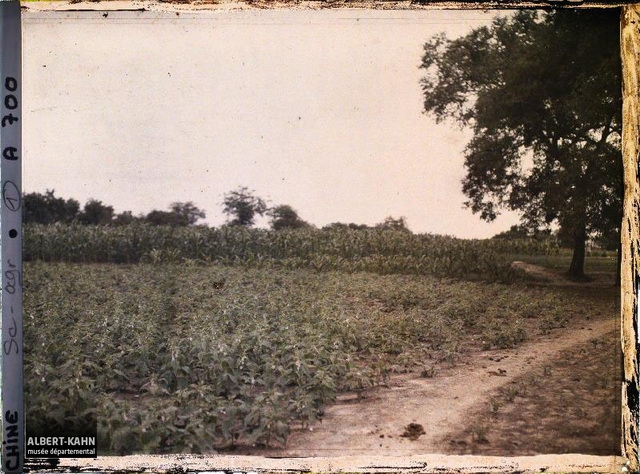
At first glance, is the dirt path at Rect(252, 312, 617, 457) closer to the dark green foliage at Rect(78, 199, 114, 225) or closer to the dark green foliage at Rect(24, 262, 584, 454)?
the dark green foliage at Rect(24, 262, 584, 454)

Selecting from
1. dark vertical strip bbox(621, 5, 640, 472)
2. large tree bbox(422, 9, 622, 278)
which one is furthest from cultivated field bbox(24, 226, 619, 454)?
large tree bbox(422, 9, 622, 278)

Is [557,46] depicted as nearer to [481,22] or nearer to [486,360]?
[481,22]

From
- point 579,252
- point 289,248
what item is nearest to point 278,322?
point 289,248

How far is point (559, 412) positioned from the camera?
335cm

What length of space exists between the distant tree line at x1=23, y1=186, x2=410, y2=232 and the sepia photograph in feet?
0.05

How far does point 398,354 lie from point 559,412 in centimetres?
128

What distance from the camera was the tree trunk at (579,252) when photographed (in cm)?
349

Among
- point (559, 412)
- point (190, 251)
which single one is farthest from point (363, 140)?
point (559, 412)

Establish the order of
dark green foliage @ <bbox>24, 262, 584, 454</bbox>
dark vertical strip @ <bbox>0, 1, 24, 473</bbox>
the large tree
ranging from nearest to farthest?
dark green foliage @ <bbox>24, 262, 584, 454</bbox>
dark vertical strip @ <bbox>0, 1, 24, 473</bbox>
the large tree

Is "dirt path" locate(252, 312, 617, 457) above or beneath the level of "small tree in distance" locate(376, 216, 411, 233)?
beneath

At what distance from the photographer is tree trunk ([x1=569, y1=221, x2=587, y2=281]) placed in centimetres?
349

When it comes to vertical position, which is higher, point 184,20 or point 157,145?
point 184,20

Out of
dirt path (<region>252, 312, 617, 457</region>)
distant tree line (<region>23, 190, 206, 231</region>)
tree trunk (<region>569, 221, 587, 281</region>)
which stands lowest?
dirt path (<region>252, 312, 617, 457</region>)

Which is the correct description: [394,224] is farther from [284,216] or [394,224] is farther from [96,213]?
[96,213]
